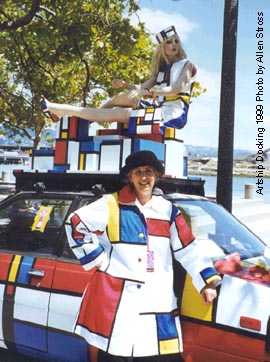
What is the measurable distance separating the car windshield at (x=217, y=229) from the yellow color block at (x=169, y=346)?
83 cm

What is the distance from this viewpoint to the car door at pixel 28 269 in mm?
3115

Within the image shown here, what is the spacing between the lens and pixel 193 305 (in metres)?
2.58

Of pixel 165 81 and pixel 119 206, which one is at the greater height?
pixel 165 81

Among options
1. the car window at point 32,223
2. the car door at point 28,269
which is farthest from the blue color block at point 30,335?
the car window at point 32,223

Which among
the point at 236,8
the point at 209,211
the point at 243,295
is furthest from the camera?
the point at 236,8

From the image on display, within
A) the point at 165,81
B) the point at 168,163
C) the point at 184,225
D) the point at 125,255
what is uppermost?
the point at 165,81

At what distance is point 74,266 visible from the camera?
301 centimetres

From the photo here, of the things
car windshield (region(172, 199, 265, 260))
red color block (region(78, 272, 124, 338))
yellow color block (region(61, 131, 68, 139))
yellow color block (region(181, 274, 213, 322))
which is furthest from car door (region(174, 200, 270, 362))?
yellow color block (region(61, 131, 68, 139))

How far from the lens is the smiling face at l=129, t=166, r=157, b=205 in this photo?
265 centimetres

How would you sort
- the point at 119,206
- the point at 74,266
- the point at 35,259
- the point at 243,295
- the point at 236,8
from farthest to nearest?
the point at 236,8
the point at 35,259
the point at 74,266
the point at 119,206
the point at 243,295

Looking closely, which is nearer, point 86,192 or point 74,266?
point 74,266

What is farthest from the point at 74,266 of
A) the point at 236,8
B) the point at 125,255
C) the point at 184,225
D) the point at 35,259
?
the point at 236,8

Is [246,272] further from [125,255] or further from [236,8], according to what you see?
[236,8]

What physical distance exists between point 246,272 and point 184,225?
0.48 meters
